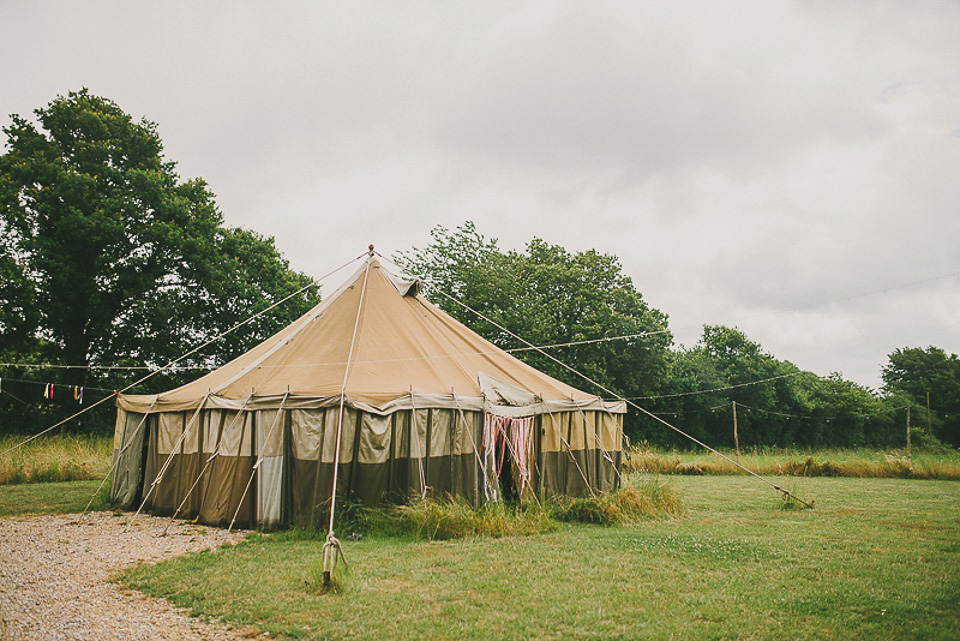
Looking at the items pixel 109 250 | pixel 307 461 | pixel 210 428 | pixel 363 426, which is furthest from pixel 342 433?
pixel 109 250

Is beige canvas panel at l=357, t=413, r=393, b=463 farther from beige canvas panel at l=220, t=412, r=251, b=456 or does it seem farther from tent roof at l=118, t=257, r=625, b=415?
beige canvas panel at l=220, t=412, r=251, b=456


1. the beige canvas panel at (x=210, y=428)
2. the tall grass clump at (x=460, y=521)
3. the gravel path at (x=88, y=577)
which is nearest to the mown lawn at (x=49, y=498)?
the gravel path at (x=88, y=577)

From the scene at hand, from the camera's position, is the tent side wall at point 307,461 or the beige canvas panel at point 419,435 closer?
the tent side wall at point 307,461

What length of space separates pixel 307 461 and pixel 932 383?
149 ft

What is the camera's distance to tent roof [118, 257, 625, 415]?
→ 8234 mm

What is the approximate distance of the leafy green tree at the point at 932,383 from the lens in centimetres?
3734

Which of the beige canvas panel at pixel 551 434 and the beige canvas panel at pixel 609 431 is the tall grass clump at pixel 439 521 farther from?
the beige canvas panel at pixel 609 431

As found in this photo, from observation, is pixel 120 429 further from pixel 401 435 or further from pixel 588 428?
pixel 588 428

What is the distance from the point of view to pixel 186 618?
4.34 m

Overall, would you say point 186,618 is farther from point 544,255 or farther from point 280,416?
point 544,255

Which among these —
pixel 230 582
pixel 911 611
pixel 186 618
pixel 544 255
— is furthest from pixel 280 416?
pixel 544 255

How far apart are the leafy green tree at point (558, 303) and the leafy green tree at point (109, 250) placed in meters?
7.40

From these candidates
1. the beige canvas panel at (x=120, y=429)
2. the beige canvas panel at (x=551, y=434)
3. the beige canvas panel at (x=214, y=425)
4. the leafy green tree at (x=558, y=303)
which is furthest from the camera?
the leafy green tree at (x=558, y=303)

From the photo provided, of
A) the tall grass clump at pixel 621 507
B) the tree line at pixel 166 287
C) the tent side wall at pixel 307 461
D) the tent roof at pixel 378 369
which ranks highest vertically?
the tree line at pixel 166 287
